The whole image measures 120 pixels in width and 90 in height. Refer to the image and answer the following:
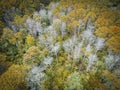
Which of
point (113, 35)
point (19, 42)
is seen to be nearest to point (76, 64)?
point (113, 35)

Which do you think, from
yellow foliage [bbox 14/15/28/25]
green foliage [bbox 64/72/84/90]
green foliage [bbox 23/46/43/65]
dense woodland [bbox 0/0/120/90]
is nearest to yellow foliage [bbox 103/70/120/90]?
dense woodland [bbox 0/0/120/90]

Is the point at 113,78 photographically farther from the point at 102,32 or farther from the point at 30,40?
the point at 30,40

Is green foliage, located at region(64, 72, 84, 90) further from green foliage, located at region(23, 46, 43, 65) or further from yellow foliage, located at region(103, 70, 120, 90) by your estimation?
green foliage, located at region(23, 46, 43, 65)

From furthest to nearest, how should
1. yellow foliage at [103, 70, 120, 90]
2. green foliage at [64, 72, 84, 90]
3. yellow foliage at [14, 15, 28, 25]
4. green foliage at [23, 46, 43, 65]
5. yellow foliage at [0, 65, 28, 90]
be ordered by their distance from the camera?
yellow foliage at [14, 15, 28, 25] < green foliage at [23, 46, 43, 65] < yellow foliage at [103, 70, 120, 90] < green foliage at [64, 72, 84, 90] < yellow foliage at [0, 65, 28, 90]

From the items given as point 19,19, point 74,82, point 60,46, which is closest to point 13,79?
point 74,82

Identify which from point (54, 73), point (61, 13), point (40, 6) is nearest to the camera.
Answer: point (54, 73)

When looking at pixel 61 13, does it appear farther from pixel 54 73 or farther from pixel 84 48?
pixel 54 73

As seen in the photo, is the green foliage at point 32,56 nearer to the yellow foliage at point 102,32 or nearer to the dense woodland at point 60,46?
the dense woodland at point 60,46

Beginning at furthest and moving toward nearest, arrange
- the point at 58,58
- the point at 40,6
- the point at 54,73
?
1. the point at 40,6
2. the point at 58,58
3. the point at 54,73
